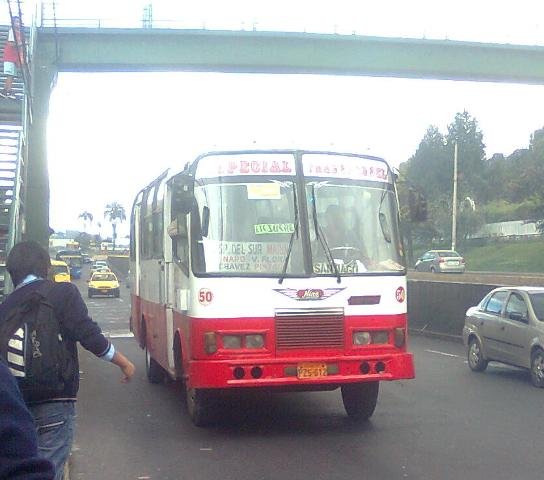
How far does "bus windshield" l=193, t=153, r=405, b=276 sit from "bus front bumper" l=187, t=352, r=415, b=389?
96 centimetres

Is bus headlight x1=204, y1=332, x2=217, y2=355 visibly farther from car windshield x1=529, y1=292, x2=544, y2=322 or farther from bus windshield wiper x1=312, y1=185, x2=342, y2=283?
car windshield x1=529, y1=292, x2=544, y2=322

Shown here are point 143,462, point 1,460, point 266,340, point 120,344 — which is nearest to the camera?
point 1,460

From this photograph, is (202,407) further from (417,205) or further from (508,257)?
(508,257)

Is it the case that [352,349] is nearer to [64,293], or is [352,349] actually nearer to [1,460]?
[64,293]

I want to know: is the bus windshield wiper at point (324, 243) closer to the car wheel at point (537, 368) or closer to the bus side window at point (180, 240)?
the bus side window at point (180, 240)

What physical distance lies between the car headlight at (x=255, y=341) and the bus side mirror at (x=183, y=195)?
150 cm

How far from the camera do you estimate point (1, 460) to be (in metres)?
2.33

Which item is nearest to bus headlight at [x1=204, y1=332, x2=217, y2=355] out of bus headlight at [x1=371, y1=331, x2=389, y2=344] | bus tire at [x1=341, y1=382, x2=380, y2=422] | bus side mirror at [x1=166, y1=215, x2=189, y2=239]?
bus side mirror at [x1=166, y1=215, x2=189, y2=239]

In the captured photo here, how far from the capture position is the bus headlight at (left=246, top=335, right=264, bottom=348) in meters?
9.85

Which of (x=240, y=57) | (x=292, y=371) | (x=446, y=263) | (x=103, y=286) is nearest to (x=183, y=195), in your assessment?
(x=292, y=371)

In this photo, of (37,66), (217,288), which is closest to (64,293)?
(217,288)

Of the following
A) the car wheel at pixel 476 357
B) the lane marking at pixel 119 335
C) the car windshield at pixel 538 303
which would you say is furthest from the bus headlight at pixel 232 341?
the lane marking at pixel 119 335

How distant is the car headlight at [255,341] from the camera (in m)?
9.85

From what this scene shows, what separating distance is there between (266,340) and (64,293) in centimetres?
474
